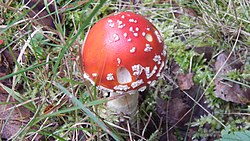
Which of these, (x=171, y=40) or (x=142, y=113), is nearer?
(x=142, y=113)

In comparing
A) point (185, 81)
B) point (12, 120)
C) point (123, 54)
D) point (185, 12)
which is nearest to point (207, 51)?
point (185, 81)

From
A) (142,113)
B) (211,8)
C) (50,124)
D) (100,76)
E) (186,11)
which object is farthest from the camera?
(186,11)

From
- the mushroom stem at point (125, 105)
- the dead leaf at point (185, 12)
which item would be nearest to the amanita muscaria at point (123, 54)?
the mushroom stem at point (125, 105)

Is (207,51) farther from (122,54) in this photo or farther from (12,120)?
(12,120)

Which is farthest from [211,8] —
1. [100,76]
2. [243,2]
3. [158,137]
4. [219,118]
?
[100,76]

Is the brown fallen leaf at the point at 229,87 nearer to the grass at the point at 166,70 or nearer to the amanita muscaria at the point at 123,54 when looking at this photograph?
the grass at the point at 166,70

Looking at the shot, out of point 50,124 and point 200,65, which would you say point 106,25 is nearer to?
point 50,124
